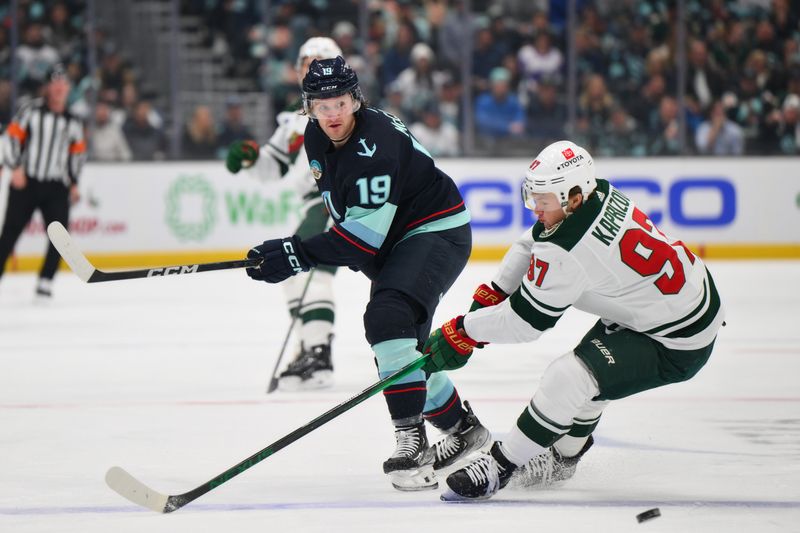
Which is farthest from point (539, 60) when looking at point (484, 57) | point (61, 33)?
point (61, 33)

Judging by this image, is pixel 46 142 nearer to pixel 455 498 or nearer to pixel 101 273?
pixel 101 273

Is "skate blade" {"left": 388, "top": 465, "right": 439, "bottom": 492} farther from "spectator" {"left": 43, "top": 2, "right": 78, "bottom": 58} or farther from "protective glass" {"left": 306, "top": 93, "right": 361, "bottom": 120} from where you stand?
"spectator" {"left": 43, "top": 2, "right": 78, "bottom": 58}

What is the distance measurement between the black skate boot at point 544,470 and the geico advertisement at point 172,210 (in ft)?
20.3

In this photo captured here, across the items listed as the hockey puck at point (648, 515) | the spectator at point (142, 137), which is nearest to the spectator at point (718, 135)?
the spectator at point (142, 137)

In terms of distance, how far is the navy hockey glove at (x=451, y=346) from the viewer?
2936mm

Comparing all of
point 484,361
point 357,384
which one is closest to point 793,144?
point 484,361

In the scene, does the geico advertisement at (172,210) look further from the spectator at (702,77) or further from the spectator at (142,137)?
the spectator at (702,77)

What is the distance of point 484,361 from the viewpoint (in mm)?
5324

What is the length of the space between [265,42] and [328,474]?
7248 mm

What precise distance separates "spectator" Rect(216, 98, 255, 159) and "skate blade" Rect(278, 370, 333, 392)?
16.5 ft

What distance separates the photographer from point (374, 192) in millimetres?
3105

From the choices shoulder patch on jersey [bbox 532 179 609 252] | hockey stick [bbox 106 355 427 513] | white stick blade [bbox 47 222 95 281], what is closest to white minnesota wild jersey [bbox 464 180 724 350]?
shoulder patch on jersey [bbox 532 179 609 252]

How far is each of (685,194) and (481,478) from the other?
6.88 metres

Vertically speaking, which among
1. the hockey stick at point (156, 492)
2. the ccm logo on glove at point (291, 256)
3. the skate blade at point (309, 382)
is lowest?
the skate blade at point (309, 382)
